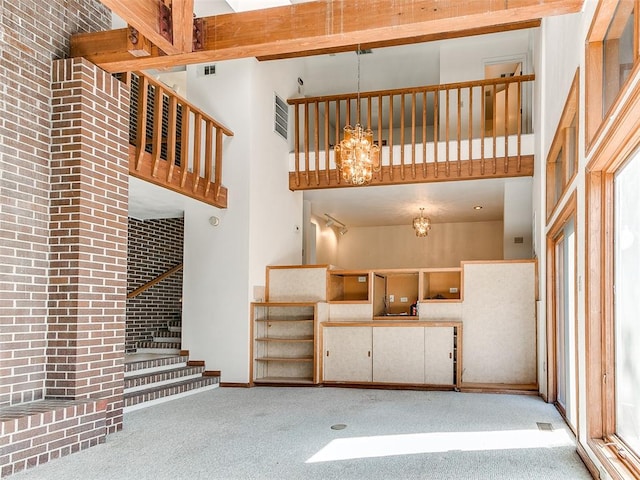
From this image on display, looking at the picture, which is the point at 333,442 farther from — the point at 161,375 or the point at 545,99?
the point at 545,99

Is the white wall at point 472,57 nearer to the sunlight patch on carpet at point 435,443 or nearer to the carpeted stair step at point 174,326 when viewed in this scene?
the carpeted stair step at point 174,326

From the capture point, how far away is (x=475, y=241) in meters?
13.6

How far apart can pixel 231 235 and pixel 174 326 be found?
2.43 m

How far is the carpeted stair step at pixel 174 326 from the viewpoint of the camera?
9.47m

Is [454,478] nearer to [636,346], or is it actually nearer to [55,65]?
[636,346]

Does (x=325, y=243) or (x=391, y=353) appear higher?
(x=325, y=243)

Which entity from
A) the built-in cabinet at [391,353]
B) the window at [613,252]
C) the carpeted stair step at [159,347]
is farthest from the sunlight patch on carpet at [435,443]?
the carpeted stair step at [159,347]

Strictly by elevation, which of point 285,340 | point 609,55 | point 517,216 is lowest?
point 285,340

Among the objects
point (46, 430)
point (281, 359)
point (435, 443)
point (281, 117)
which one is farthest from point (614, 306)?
point (281, 117)

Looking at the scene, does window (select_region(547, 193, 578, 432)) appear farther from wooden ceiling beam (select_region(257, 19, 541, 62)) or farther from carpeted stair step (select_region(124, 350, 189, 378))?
carpeted stair step (select_region(124, 350, 189, 378))

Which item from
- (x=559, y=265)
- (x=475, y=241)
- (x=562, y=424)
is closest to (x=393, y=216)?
(x=475, y=241)

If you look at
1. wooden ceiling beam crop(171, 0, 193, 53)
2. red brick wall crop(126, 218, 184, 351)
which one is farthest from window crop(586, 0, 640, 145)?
red brick wall crop(126, 218, 184, 351)

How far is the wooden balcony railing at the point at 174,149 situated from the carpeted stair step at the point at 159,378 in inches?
90.6

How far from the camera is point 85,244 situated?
15.7ft
